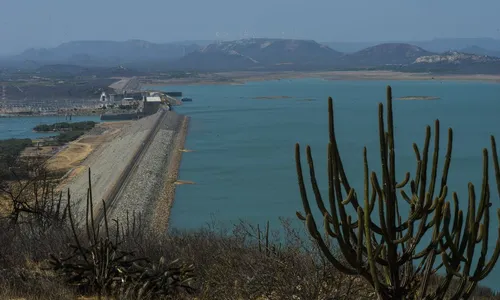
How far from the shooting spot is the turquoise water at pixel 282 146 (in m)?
18.5

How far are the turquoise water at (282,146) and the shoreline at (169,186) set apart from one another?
0.77 feet

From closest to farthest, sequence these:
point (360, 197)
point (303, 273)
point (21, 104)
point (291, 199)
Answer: point (303, 273) → point (360, 197) → point (291, 199) → point (21, 104)

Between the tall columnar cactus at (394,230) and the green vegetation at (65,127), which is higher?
the tall columnar cactus at (394,230)

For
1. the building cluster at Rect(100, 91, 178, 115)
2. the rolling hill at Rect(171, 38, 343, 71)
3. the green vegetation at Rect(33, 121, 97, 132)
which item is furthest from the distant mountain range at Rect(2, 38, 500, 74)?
the green vegetation at Rect(33, 121, 97, 132)

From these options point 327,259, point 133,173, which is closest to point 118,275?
point 327,259

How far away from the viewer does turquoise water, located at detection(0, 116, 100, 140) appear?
3652 cm

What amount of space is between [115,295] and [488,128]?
96.8 feet

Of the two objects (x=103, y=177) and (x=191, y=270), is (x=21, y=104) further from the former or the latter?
(x=191, y=270)

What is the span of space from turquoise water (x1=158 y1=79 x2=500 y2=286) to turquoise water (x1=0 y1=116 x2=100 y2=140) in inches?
297

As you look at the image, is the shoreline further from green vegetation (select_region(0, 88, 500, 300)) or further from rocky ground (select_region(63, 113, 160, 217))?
green vegetation (select_region(0, 88, 500, 300))

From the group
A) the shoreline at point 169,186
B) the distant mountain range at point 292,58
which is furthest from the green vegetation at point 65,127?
the distant mountain range at point 292,58

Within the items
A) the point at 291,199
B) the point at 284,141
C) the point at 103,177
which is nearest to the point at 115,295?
the point at 291,199

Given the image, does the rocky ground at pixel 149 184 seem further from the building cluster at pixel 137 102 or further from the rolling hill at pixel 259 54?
the rolling hill at pixel 259 54

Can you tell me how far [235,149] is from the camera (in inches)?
1120
